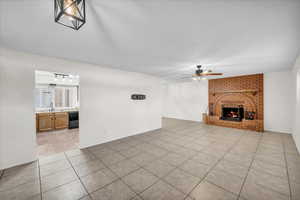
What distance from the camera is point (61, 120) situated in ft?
17.9

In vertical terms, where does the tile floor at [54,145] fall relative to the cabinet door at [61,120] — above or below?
below

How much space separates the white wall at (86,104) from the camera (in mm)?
2529

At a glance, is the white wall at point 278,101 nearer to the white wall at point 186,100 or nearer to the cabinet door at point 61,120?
the white wall at point 186,100

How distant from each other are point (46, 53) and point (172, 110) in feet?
25.2

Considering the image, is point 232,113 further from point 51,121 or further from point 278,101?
point 51,121

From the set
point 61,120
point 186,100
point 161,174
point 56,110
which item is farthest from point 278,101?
point 56,110

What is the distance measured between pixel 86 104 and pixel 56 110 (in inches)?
146

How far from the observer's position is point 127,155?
3080 mm

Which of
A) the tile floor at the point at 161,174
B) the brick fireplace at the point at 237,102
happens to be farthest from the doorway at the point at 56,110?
the brick fireplace at the point at 237,102

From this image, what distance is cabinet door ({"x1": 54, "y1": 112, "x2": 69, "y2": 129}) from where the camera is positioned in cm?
532

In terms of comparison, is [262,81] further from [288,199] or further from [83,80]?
[83,80]

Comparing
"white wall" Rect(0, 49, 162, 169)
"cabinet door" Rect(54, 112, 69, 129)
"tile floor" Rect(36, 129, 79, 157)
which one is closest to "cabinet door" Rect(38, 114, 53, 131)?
"cabinet door" Rect(54, 112, 69, 129)

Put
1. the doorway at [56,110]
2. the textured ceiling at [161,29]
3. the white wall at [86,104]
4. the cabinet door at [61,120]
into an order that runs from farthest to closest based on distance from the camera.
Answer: the cabinet door at [61,120], the doorway at [56,110], the white wall at [86,104], the textured ceiling at [161,29]

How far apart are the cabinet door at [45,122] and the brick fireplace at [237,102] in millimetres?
7915
